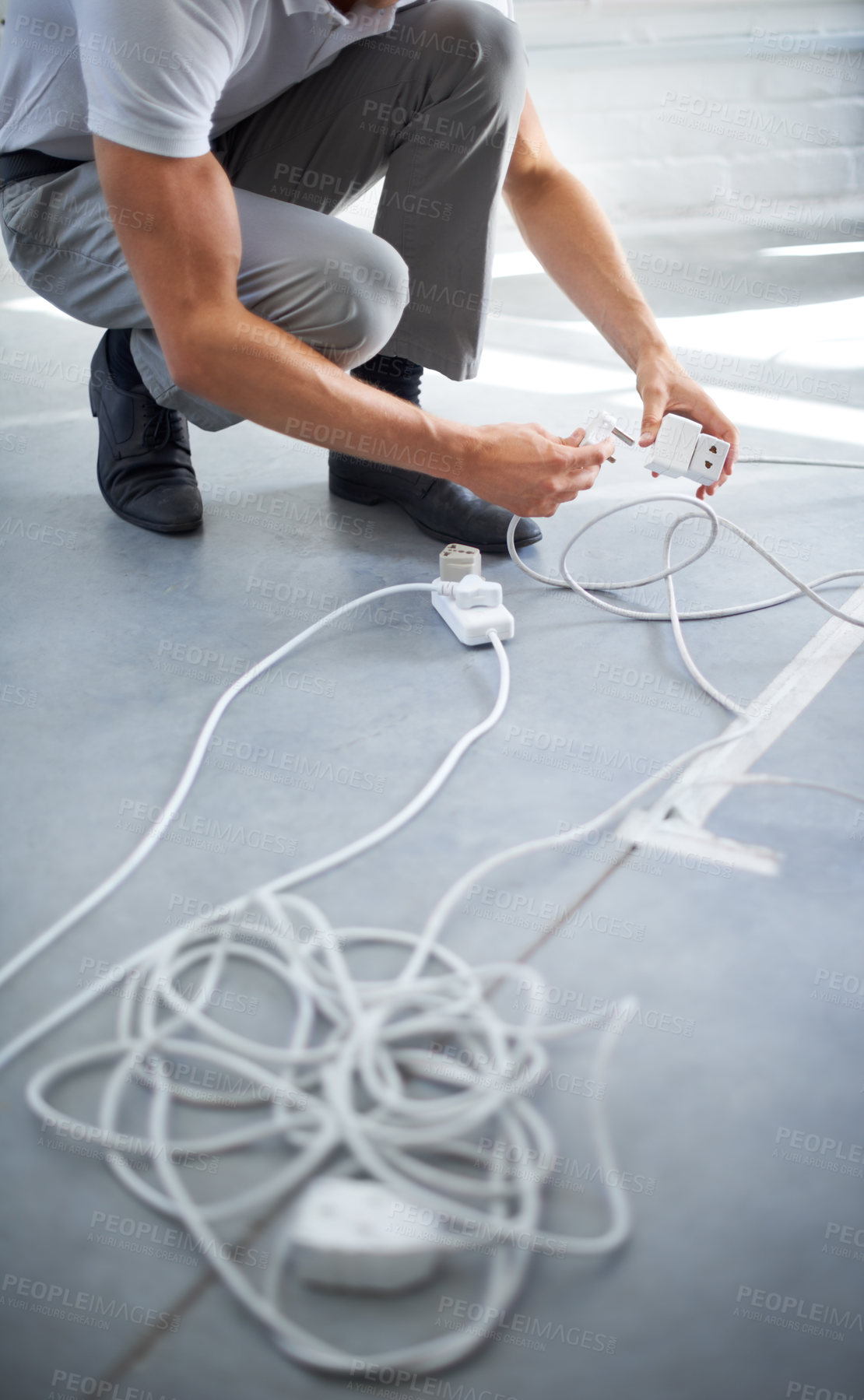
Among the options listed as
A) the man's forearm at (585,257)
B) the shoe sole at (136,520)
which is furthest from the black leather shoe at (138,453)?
the man's forearm at (585,257)

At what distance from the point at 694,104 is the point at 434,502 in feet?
7.74

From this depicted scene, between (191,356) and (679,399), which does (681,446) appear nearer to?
(679,399)

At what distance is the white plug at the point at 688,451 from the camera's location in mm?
1237

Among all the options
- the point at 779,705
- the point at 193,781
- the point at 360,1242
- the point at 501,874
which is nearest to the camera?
the point at 360,1242

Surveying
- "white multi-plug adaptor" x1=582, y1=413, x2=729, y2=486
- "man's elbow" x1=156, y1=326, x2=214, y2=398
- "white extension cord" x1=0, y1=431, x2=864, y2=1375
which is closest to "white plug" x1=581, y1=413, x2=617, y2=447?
"white multi-plug adaptor" x1=582, y1=413, x2=729, y2=486

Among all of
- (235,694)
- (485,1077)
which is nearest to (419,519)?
(235,694)

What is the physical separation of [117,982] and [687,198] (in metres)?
3.15

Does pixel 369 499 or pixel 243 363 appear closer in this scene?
pixel 243 363

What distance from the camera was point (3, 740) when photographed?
42.1 inches

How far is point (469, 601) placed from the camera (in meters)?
1.24

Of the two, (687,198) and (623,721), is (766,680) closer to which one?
(623,721)

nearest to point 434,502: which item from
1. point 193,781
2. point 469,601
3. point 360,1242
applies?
point 469,601

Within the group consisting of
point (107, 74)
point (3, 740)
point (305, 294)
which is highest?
point (107, 74)

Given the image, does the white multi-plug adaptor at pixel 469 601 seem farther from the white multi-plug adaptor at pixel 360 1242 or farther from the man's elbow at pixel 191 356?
the white multi-plug adaptor at pixel 360 1242
